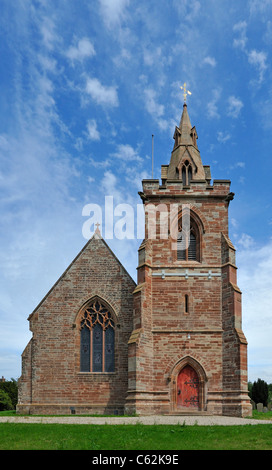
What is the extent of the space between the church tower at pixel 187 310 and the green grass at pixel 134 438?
9.77 metres

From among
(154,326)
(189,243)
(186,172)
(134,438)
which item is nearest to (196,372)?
(154,326)

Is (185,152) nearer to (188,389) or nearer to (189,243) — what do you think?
(189,243)

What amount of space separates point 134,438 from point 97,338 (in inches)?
605

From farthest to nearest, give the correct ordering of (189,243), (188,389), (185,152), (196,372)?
(185,152)
(189,243)
(196,372)
(188,389)

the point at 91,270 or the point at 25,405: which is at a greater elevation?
the point at 91,270

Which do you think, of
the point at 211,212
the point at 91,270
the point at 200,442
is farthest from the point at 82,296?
the point at 200,442

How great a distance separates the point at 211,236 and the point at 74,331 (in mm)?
9446

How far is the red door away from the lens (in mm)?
27125

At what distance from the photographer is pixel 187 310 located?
2845cm

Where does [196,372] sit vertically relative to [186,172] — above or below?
below

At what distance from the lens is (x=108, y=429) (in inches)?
643

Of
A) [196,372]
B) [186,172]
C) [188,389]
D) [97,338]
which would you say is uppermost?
[186,172]

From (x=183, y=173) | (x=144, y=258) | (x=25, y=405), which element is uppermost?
(x=183, y=173)
